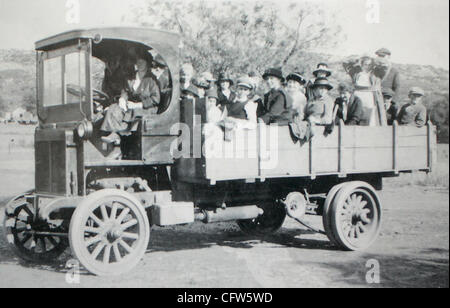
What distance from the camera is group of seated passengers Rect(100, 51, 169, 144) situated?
596 cm

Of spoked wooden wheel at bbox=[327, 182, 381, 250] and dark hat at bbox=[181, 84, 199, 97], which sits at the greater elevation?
dark hat at bbox=[181, 84, 199, 97]

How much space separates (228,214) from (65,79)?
264cm

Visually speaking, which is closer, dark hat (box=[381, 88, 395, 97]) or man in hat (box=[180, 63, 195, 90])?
man in hat (box=[180, 63, 195, 90])

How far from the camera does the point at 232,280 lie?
5.51m

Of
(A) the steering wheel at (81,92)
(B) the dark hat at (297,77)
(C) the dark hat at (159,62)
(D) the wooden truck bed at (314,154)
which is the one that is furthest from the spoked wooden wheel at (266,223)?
(A) the steering wheel at (81,92)

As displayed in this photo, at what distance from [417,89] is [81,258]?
5183 millimetres

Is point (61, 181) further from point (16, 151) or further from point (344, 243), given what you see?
point (16, 151)

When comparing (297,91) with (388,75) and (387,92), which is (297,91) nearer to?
(387,92)

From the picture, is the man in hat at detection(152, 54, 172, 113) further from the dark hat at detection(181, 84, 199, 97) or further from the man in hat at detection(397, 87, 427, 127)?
the man in hat at detection(397, 87, 427, 127)

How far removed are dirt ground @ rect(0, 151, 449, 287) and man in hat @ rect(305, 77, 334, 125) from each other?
71.3 inches

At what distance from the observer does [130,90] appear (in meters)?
6.45

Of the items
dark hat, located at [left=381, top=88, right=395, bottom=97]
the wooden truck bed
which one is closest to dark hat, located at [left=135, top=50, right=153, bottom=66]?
the wooden truck bed

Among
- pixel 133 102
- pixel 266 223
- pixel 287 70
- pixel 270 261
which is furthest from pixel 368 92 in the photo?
pixel 287 70

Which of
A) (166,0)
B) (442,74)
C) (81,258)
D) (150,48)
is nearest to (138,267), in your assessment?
(81,258)
